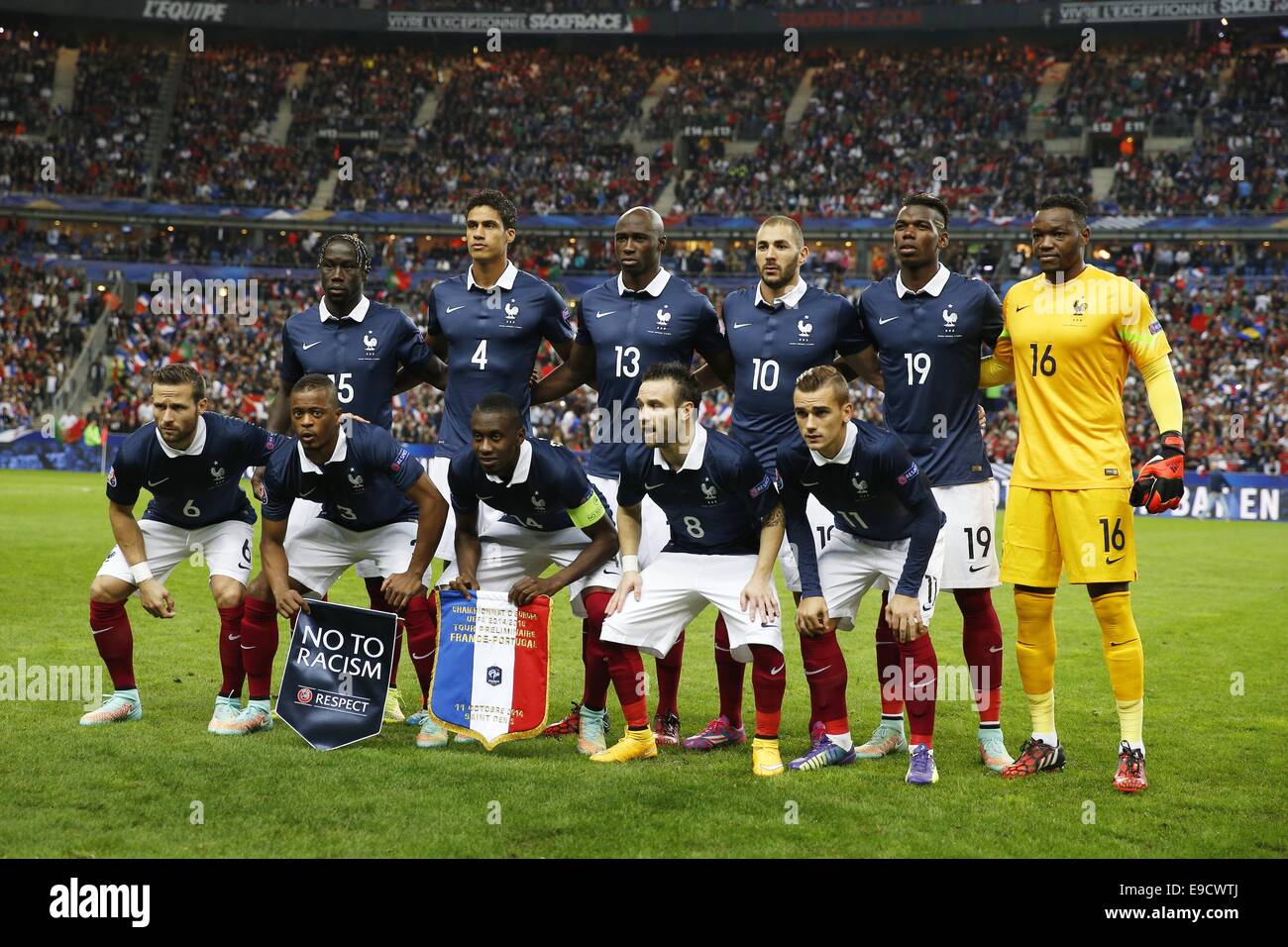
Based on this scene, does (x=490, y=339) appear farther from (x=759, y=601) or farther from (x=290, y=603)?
(x=759, y=601)

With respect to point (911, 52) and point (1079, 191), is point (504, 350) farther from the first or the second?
point (911, 52)

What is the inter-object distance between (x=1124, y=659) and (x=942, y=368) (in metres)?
1.66

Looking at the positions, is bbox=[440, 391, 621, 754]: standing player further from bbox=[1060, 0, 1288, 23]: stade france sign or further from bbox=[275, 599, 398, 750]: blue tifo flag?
bbox=[1060, 0, 1288, 23]: stade france sign

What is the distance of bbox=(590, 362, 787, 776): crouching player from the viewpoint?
19.2ft

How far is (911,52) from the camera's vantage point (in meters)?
46.5

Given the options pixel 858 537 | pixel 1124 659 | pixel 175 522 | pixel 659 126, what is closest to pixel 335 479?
pixel 175 522

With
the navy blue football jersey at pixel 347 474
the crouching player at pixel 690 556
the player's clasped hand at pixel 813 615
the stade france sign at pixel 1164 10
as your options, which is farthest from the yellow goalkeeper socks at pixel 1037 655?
the stade france sign at pixel 1164 10

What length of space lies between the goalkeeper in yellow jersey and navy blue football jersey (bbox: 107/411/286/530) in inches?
161

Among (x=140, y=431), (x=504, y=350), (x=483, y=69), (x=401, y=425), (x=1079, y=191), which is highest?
(x=483, y=69)

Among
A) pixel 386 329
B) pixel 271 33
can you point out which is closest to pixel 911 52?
pixel 271 33

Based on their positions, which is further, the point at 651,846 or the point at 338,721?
the point at 338,721

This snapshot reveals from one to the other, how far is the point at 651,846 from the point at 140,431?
12.6 feet
